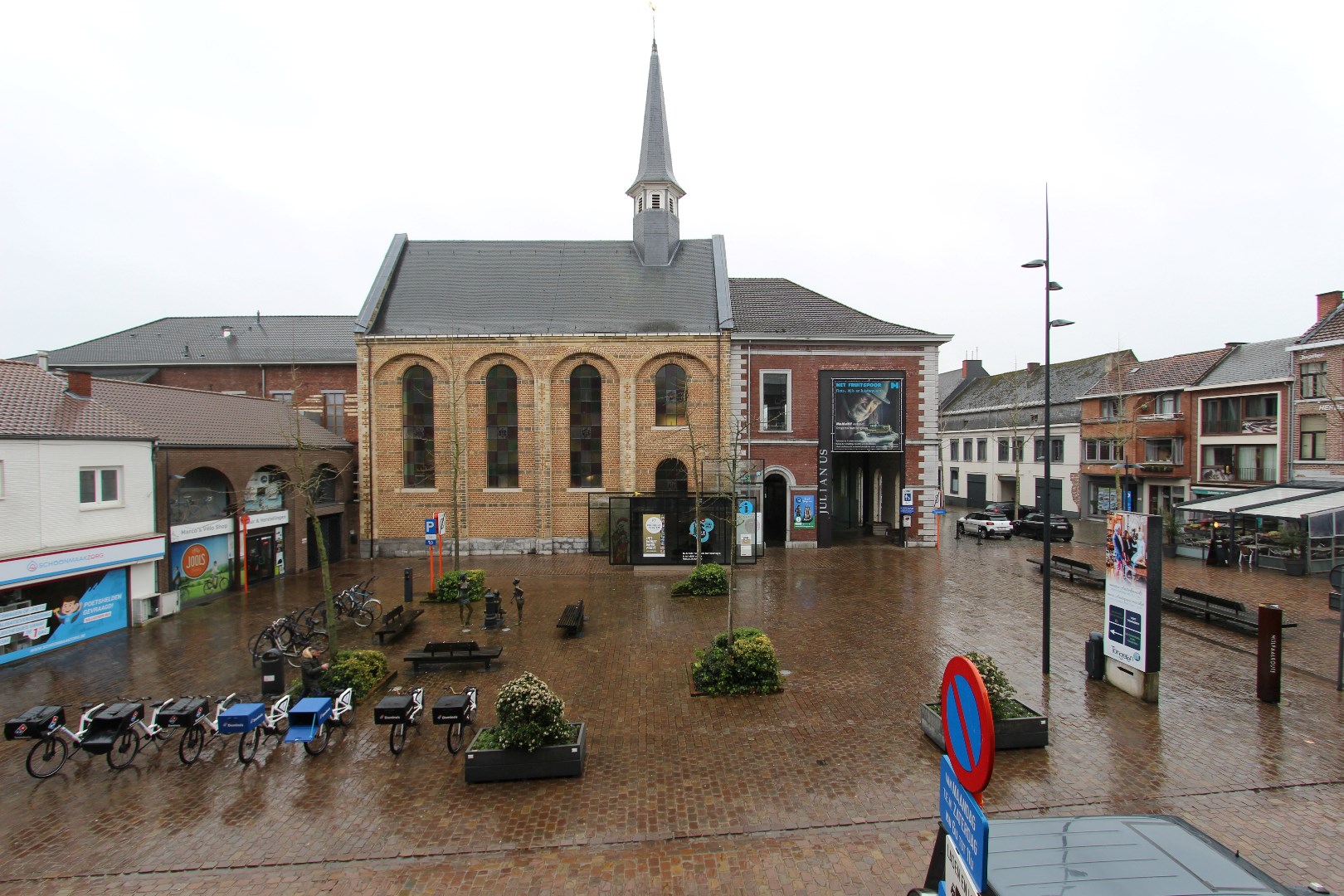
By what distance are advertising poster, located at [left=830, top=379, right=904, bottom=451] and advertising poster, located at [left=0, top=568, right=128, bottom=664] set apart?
2412 centimetres

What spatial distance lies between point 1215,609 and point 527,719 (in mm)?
16188

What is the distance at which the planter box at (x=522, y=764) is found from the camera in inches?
313

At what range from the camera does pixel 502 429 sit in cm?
2675

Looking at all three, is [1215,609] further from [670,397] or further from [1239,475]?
[1239,475]

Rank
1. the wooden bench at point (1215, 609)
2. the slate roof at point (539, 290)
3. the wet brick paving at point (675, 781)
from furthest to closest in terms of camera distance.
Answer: the slate roof at point (539, 290) < the wooden bench at point (1215, 609) < the wet brick paving at point (675, 781)

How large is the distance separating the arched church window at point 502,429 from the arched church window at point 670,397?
20.2 feet

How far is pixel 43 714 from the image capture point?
8.52 metres

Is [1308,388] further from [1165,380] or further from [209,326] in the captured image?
[209,326]

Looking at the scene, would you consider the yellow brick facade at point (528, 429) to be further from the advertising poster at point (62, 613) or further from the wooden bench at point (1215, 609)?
the wooden bench at point (1215, 609)

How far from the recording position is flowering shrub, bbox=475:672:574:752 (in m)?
7.94

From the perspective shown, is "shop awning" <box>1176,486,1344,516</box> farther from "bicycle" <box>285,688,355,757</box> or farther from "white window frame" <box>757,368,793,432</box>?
"bicycle" <box>285,688,355,757</box>

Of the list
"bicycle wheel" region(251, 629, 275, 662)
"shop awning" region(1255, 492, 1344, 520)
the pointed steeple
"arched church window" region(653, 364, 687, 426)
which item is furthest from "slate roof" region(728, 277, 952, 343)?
"bicycle wheel" region(251, 629, 275, 662)

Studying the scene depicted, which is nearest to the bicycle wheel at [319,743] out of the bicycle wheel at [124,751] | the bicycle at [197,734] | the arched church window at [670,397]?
the bicycle at [197,734]

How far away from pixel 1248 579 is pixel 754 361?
1847 cm
